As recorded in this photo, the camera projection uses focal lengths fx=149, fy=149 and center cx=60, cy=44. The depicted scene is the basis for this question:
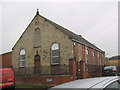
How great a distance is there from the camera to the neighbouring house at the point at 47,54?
59.8 ft

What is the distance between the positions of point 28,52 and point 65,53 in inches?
257

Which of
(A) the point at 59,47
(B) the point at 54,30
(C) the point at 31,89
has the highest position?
(B) the point at 54,30

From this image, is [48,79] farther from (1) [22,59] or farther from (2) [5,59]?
(2) [5,59]

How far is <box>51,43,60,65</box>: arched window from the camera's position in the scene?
20014 mm

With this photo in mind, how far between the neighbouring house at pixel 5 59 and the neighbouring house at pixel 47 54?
3.21 metres

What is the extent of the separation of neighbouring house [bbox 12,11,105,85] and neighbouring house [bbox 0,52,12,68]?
321 centimetres

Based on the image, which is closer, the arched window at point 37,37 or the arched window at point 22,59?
the arched window at point 37,37

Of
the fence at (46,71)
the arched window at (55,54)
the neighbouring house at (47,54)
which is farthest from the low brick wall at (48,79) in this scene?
the arched window at (55,54)

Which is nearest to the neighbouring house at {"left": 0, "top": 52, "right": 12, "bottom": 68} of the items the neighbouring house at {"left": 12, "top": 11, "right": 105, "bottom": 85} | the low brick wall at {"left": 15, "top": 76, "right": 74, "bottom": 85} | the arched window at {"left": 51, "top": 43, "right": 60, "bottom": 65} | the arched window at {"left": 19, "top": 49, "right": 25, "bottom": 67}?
the neighbouring house at {"left": 12, "top": 11, "right": 105, "bottom": 85}

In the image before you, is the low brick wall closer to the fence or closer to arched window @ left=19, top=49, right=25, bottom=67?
the fence

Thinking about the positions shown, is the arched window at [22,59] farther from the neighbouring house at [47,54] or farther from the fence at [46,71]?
the fence at [46,71]

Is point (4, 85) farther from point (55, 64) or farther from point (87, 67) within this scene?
Result: point (87, 67)

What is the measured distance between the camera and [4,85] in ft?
39.4

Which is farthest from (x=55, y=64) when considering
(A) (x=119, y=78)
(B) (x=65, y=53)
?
(A) (x=119, y=78)
